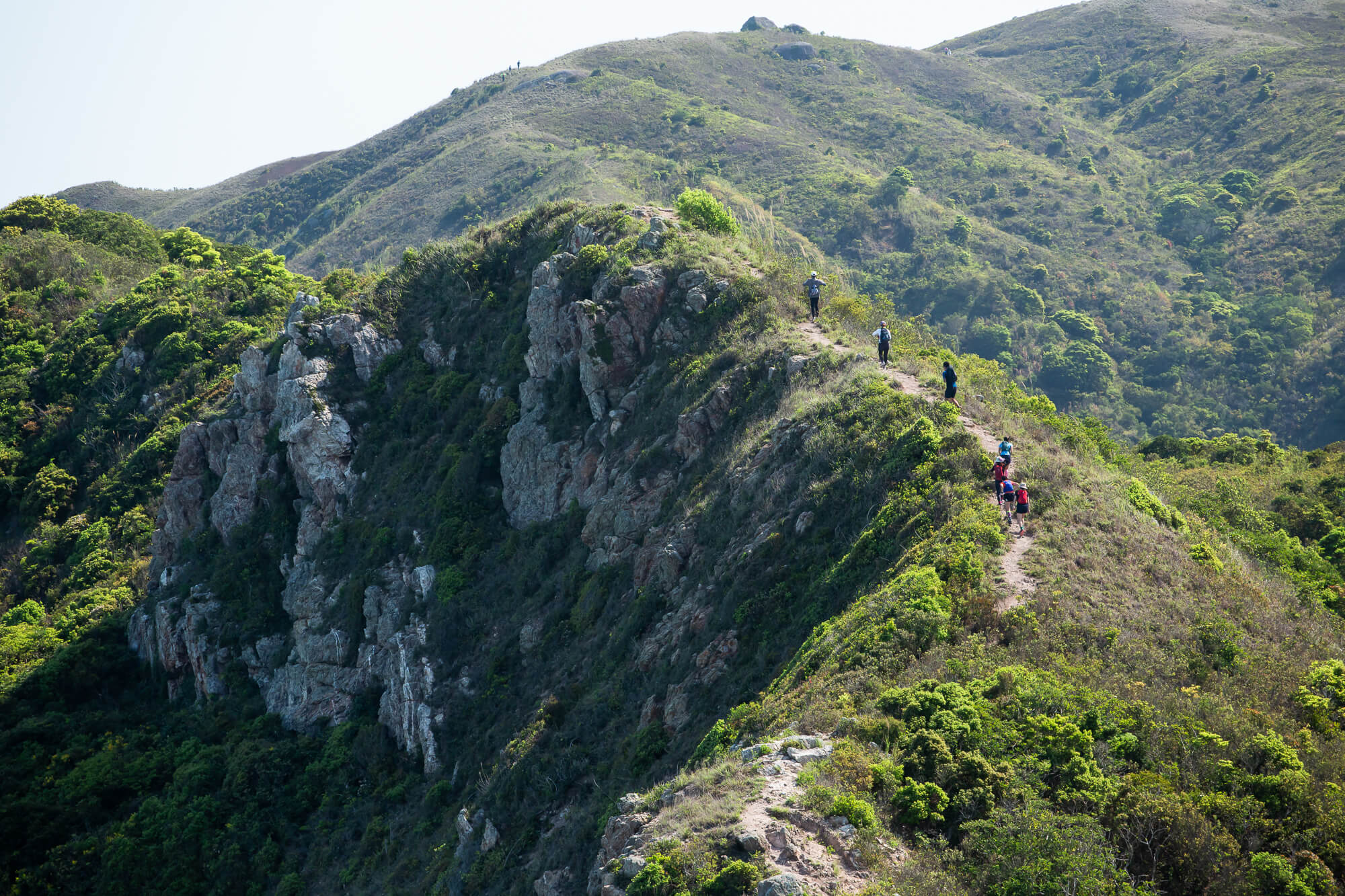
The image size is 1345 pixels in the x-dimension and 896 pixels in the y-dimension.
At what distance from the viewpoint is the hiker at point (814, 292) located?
34125 mm

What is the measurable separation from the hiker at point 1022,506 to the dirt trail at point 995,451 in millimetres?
262

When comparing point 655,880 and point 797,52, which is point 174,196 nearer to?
point 797,52

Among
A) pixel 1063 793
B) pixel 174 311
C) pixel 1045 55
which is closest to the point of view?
pixel 1063 793

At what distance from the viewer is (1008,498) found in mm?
22203

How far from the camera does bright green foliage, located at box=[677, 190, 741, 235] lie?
1647 inches

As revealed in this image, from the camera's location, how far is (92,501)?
54781 mm

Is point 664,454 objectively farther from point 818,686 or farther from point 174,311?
point 174,311

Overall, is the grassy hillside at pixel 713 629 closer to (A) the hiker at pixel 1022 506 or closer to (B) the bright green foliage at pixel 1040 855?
(B) the bright green foliage at pixel 1040 855

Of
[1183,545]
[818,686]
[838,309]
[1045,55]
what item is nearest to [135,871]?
[818,686]

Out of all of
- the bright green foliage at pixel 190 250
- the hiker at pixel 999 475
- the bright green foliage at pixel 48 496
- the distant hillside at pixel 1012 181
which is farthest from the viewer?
the distant hillside at pixel 1012 181

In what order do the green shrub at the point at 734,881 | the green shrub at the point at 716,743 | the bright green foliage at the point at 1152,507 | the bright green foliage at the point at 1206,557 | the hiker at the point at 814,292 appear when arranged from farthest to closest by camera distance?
the hiker at the point at 814,292
the bright green foliage at the point at 1152,507
the bright green foliage at the point at 1206,557
the green shrub at the point at 716,743
the green shrub at the point at 734,881

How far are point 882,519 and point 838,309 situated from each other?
14.2 metres

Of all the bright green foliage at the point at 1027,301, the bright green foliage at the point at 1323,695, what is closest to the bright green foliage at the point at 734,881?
the bright green foliage at the point at 1323,695

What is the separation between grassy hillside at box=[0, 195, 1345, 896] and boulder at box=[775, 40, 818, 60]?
136 m
